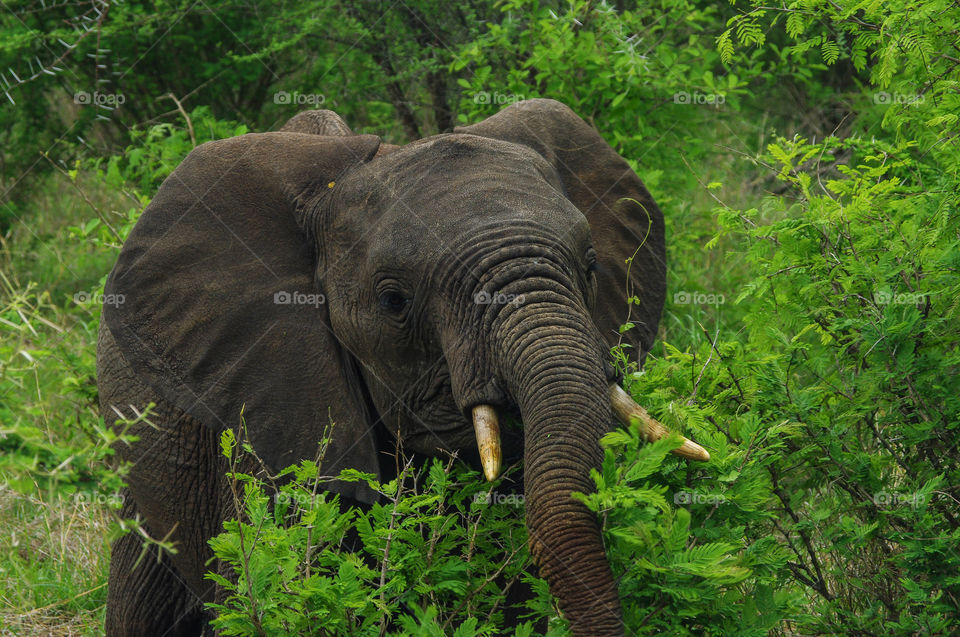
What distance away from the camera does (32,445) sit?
8.50ft

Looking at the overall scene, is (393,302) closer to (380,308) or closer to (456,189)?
(380,308)

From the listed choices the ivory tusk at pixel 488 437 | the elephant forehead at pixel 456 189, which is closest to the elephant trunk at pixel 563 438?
the ivory tusk at pixel 488 437

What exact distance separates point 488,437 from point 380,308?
703mm

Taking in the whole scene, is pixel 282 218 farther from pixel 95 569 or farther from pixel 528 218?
pixel 95 569

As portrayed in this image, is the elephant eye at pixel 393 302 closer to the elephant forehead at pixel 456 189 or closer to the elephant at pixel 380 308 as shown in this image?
the elephant at pixel 380 308

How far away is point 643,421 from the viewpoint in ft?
12.8

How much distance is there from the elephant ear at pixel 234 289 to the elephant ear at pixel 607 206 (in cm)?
71

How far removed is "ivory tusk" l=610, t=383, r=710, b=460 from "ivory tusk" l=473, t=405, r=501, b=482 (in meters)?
0.39

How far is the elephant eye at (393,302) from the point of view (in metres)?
4.42

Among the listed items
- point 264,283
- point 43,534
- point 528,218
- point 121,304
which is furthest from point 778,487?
point 43,534

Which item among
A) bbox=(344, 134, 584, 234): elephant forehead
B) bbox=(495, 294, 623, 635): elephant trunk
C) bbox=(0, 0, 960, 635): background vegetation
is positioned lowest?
bbox=(0, 0, 960, 635): background vegetation

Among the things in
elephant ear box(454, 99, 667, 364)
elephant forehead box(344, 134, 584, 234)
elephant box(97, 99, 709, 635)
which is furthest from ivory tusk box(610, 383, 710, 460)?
elephant ear box(454, 99, 667, 364)

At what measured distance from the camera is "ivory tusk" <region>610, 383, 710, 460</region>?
380 centimetres

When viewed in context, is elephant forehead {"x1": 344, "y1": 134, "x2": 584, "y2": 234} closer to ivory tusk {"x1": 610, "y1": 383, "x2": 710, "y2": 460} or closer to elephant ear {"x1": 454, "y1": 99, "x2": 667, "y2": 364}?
elephant ear {"x1": 454, "y1": 99, "x2": 667, "y2": 364}
